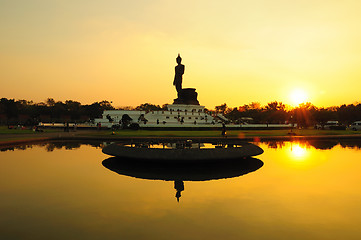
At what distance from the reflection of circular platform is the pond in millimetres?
55

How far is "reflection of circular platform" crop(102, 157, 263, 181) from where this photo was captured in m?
13.6

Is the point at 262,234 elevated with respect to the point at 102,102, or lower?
lower

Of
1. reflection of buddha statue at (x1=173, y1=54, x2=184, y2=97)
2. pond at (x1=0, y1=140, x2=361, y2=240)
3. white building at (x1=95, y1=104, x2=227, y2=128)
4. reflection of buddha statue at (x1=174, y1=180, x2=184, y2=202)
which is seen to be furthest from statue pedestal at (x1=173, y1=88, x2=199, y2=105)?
reflection of buddha statue at (x1=174, y1=180, x2=184, y2=202)

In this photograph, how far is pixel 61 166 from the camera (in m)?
16.1

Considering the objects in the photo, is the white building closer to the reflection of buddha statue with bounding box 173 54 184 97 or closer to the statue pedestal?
the statue pedestal

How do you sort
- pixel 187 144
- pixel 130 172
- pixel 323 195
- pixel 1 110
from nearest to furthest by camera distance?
pixel 323 195 < pixel 130 172 < pixel 187 144 < pixel 1 110

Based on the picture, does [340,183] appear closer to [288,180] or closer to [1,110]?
[288,180]


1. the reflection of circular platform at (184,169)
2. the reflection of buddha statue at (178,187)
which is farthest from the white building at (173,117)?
the reflection of buddha statue at (178,187)

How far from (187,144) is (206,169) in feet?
10.2

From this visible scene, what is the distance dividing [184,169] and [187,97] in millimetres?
49471

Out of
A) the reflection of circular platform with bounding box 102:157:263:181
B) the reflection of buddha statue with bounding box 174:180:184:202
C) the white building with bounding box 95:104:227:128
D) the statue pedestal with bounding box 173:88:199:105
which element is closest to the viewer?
the reflection of buddha statue with bounding box 174:180:184:202

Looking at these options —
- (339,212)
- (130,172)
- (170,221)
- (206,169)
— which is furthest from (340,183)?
(130,172)

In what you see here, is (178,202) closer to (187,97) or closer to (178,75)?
(187,97)

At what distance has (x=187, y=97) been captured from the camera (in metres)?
63.9
